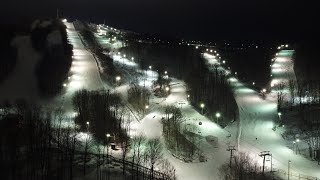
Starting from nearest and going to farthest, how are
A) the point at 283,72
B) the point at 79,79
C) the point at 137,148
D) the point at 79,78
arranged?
1. the point at 137,148
2. the point at 79,79
3. the point at 79,78
4. the point at 283,72

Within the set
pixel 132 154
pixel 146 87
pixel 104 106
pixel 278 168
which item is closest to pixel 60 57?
pixel 146 87

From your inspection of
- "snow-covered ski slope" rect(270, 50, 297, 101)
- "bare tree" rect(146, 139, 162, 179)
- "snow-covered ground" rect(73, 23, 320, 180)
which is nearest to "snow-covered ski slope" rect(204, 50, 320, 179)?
"snow-covered ground" rect(73, 23, 320, 180)

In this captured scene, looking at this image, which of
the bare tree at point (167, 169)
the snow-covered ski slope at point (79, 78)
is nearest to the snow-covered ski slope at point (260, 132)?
the bare tree at point (167, 169)

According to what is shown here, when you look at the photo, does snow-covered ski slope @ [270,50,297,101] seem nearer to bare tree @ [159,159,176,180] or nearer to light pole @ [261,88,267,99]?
light pole @ [261,88,267,99]

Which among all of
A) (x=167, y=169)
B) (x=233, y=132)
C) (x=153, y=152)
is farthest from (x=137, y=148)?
(x=233, y=132)

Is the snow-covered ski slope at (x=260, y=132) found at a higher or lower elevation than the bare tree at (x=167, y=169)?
higher

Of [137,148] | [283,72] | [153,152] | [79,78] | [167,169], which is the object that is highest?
[283,72]

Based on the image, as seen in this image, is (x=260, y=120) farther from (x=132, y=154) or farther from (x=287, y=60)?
(x=287, y=60)

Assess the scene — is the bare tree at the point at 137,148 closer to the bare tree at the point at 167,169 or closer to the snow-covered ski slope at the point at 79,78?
the bare tree at the point at 167,169

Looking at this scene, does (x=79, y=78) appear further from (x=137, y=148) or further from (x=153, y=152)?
(x=153, y=152)
